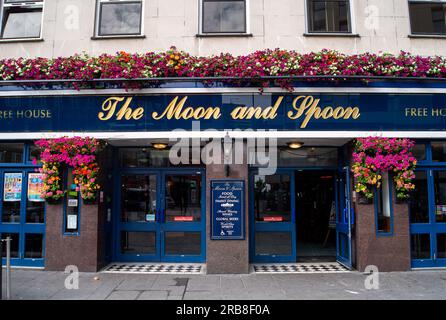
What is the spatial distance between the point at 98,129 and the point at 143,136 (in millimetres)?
1133

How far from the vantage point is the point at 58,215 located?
7.99 meters

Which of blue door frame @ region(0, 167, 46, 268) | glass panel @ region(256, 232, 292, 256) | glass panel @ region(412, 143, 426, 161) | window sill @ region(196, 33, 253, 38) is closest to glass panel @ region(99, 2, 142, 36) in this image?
window sill @ region(196, 33, 253, 38)

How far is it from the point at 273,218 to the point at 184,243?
246cm

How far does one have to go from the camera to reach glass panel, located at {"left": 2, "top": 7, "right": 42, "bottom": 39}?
8969 millimetres

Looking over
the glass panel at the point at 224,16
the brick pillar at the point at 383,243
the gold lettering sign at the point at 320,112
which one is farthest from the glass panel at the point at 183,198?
the brick pillar at the point at 383,243

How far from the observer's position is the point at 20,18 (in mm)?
9070

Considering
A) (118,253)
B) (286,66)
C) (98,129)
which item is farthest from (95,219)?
(286,66)

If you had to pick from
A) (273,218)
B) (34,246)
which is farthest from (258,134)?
(34,246)

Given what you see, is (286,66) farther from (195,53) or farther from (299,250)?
(299,250)

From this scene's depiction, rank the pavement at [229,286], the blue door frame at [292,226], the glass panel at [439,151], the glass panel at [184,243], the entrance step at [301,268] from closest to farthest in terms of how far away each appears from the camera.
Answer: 1. the pavement at [229,286]
2. the entrance step at [301,268]
3. the glass panel at [439,151]
4. the blue door frame at [292,226]
5. the glass panel at [184,243]

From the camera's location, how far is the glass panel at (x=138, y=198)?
356 inches

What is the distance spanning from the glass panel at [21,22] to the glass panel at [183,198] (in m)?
5.37

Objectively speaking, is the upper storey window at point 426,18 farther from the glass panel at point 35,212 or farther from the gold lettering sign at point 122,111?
the glass panel at point 35,212

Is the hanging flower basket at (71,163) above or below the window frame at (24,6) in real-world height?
below
